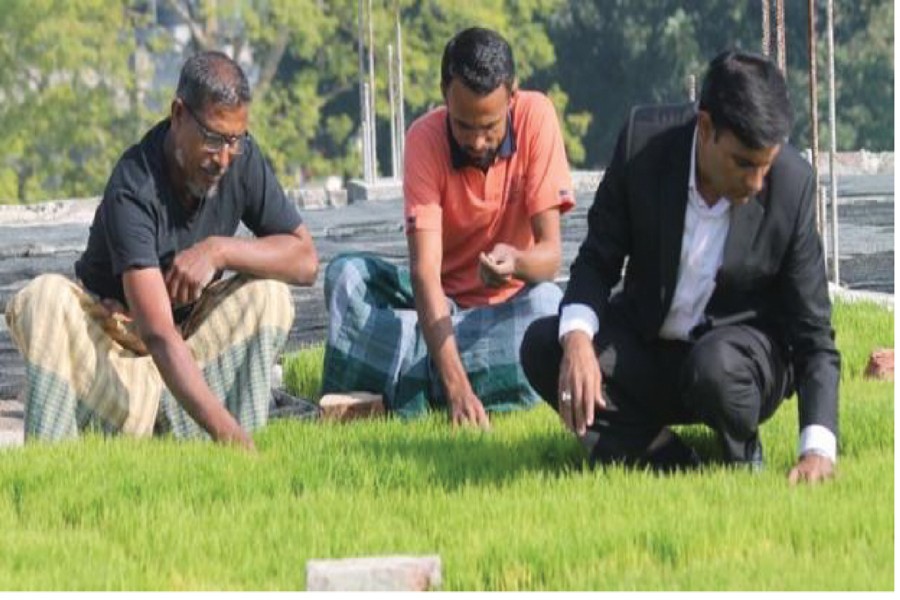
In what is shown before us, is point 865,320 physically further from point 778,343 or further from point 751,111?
point 751,111

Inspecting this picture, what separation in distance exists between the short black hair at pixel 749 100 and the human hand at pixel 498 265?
1.47 m

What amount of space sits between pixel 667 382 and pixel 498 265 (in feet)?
2.99

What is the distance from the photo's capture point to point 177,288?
308 inches

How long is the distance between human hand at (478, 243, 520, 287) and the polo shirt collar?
0.37m

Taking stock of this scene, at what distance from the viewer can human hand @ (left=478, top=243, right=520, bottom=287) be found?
7.71 m

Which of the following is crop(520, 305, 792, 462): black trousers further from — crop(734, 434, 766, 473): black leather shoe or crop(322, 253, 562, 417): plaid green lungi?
crop(322, 253, 562, 417): plaid green lungi

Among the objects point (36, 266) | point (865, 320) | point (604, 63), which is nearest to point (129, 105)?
point (604, 63)

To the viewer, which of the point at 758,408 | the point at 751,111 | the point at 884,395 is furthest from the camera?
the point at 884,395

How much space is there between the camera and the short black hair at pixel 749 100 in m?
6.22

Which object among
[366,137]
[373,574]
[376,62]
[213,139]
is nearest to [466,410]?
[213,139]

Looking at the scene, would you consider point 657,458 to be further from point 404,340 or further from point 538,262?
point 404,340

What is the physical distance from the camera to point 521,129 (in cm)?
825

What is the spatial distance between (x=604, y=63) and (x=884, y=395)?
38.1 m

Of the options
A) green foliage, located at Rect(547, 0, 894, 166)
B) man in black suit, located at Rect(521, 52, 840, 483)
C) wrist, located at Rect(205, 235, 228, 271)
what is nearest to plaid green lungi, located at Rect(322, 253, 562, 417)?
wrist, located at Rect(205, 235, 228, 271)
